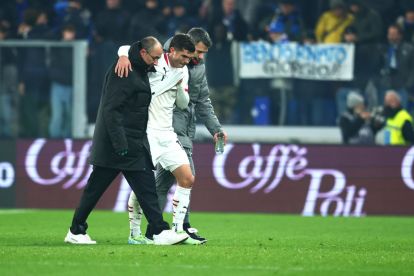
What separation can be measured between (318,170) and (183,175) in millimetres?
8013

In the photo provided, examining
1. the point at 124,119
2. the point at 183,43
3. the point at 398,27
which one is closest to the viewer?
the point at 124,119

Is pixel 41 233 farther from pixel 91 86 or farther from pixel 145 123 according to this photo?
pixel 91 86

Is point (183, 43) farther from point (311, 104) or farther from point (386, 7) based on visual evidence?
point (386, 7)

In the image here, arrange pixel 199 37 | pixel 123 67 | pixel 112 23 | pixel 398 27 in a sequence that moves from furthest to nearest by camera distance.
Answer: pixel 112 23, pixel 398 27, pixel 199 37, pixel 123 67

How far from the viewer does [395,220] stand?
62.3 ft

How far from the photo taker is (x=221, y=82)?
2202cm

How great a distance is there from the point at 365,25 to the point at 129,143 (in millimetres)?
10988

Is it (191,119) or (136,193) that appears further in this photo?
(191,119)

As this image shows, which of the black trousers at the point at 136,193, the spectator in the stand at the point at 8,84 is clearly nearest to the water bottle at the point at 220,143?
the black trousers at the point at 136,193

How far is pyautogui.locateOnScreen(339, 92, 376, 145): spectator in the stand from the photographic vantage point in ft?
71.2

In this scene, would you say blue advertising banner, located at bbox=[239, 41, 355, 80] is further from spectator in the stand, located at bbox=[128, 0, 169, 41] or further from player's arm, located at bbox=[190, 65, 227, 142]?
player's arm, located at bbox=[190, 65, 227, 142]

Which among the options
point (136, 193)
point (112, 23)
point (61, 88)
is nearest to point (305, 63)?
point (112, 23)

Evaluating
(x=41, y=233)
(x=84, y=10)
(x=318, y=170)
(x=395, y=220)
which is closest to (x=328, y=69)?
(x=318, y=170)

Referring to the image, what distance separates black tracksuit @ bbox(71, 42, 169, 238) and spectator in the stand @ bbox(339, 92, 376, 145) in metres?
9.33
